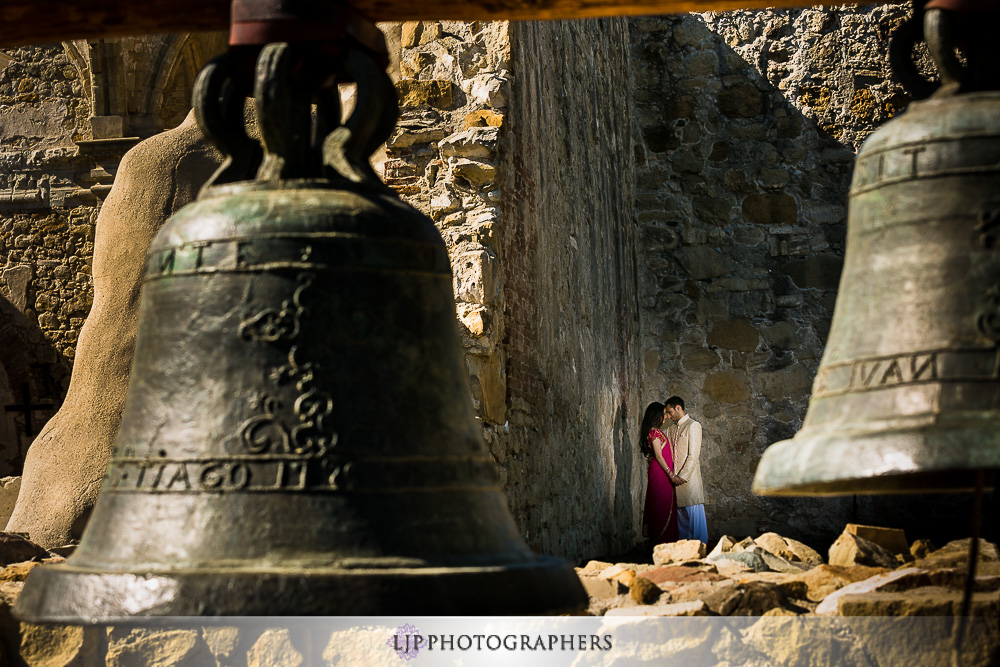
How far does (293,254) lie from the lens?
5.18 ft

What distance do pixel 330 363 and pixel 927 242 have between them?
36.6 inches

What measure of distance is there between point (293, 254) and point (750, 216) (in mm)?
8826

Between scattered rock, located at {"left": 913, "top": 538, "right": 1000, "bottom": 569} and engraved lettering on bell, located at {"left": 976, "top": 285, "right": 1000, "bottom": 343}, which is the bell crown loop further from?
scattered rock, located at {"left": 913, "top": 538, "right": 1000, "bottom": 569}

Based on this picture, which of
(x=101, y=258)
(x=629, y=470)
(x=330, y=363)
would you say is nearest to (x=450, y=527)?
(x=330, y=363)

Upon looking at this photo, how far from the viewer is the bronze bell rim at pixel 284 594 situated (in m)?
1.37

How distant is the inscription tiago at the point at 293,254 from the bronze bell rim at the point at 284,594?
1.44ft

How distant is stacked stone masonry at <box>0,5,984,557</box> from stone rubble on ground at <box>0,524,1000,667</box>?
2.45 metres

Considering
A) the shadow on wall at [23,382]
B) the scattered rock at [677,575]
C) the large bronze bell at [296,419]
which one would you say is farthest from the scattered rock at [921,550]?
the shadow on wall at [23,382]

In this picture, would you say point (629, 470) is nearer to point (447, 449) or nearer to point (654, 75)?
point (654, 75)

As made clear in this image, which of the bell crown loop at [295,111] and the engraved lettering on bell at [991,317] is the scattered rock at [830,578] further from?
the bell crown loop at [295,111]

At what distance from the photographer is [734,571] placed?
4.39 m

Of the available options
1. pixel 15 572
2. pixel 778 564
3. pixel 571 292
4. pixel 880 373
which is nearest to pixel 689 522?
pixel 571 292

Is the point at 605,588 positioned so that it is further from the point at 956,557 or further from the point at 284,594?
the point at 284,594

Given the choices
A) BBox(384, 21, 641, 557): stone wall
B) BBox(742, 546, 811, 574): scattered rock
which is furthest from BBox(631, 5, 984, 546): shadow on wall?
BBox(742, 546, 811, 574): scattered rock
